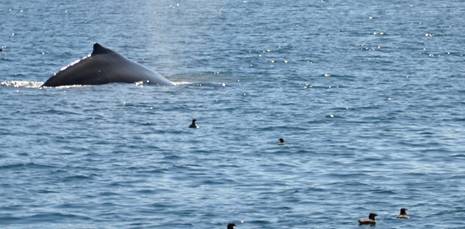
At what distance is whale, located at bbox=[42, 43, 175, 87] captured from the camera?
178 feet

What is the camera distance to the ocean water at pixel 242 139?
34.2 metres

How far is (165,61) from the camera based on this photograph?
75500mm

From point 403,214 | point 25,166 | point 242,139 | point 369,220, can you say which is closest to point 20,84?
point 242,139

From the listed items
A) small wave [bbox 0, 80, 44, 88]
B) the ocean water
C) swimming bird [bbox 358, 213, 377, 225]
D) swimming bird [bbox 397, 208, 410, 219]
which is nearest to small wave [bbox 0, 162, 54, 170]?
the ocean water

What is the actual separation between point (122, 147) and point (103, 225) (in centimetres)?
1152

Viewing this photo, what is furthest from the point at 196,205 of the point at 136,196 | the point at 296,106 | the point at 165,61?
the point at 165,61

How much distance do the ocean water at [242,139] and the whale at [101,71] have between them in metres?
0.68

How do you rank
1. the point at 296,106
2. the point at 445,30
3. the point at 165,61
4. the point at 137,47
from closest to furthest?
the point at 296,106 → the point at 165,61 → the point at 137,47 → the point at 445,30

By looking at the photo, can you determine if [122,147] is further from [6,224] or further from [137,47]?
[137,47]

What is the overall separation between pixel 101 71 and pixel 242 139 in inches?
442

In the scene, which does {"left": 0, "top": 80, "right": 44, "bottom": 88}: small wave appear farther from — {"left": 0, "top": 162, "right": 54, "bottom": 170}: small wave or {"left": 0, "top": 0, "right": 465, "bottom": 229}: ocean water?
{"left": 0, "top": 162, "right": 54, "bottom": 170}: small wave

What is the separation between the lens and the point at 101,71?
2162 inches

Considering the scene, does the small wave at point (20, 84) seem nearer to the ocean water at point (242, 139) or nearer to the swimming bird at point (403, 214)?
the ocean water at point (242, 139)

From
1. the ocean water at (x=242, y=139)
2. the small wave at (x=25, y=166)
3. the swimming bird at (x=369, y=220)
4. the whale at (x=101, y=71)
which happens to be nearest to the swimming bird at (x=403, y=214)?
the ocean water at (x=242, y=139)
